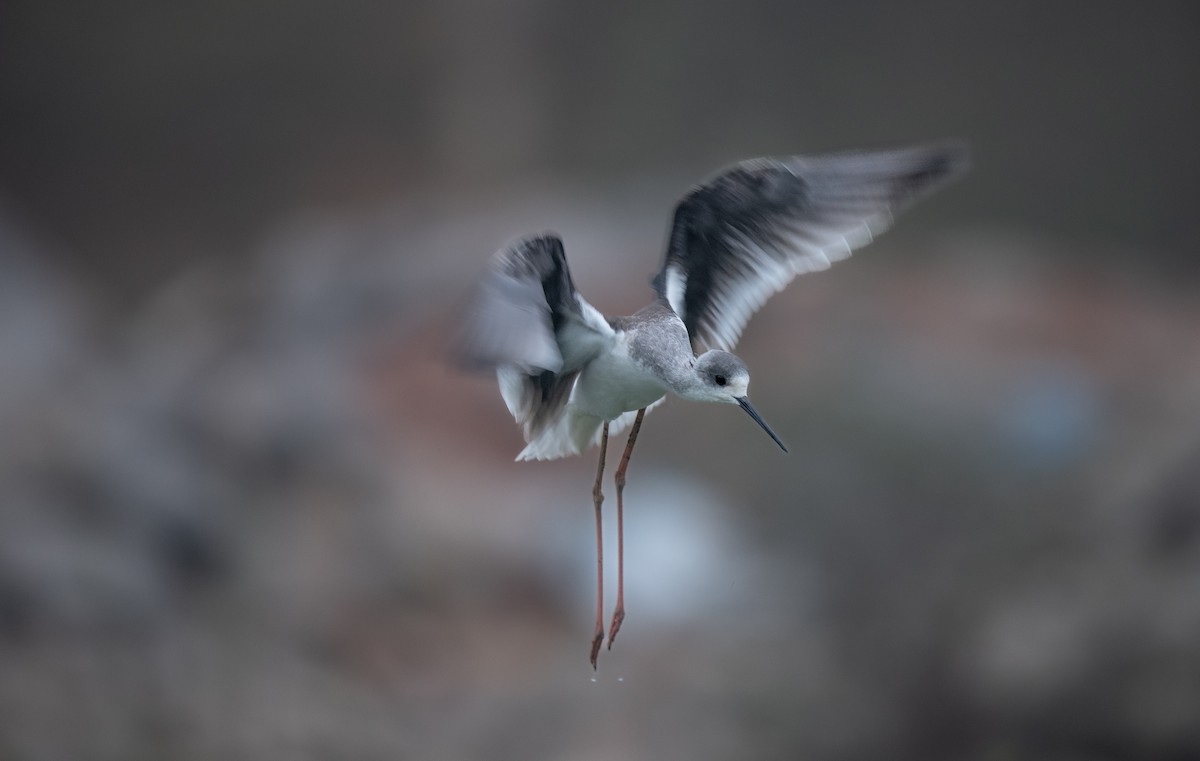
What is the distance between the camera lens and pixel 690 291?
2.61m

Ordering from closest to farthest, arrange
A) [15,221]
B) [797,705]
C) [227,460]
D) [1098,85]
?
[797,705]
[227,460]
[1098,85]
[15,221]

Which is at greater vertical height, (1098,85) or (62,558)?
(1098,85)

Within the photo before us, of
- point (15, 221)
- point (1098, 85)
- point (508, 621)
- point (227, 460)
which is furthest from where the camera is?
point (15, 221)

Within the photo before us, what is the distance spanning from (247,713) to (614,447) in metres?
2.08

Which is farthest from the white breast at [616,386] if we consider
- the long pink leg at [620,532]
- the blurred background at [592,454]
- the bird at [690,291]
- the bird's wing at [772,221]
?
the blurred background at [592,454]

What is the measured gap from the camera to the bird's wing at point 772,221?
98.0 inches

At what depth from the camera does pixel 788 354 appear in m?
6.73

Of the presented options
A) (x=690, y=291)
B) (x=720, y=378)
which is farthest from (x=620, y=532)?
(x=720, y=378)

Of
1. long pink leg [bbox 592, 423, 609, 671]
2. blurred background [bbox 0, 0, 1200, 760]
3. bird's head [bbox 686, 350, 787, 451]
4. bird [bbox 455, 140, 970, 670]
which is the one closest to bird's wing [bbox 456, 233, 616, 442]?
bird [bbox 455, 140, 970, 670]

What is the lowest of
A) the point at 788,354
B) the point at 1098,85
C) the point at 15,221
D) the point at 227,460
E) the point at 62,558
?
the point at 62,558

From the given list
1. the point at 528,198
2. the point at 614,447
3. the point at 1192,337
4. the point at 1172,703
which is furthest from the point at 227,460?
the point at 1192,337

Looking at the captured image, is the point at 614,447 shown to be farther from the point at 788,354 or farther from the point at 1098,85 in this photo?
the point at 1098,85

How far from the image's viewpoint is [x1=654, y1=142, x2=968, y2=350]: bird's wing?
8.17 ft

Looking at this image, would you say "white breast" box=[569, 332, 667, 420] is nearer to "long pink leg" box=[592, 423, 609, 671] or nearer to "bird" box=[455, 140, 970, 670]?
"bird" box=[455, 140, 970, 670]
